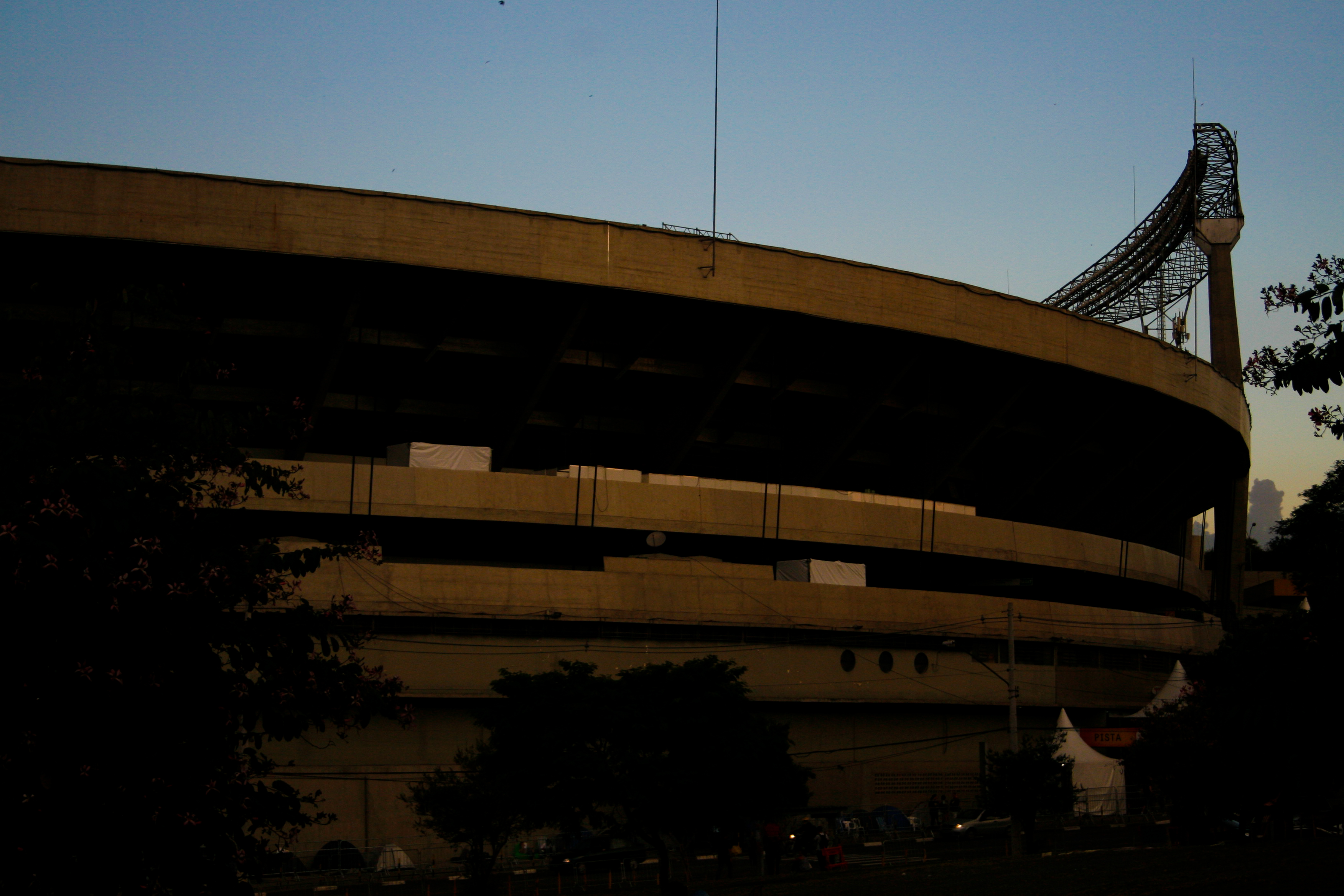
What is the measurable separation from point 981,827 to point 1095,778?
182 inches

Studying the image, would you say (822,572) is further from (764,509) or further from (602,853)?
(602,853)

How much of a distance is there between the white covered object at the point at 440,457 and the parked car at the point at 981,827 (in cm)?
1594

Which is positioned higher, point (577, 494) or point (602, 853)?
point (577, 494)

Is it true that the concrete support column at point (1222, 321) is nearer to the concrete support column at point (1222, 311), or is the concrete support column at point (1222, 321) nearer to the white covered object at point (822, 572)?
the concrete support column at point (1222, 311)

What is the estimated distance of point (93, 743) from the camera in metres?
8.84

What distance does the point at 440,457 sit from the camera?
3844 cm

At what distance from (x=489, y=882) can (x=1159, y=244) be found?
54541 millimetres

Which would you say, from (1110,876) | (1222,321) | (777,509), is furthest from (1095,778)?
(1222,321)

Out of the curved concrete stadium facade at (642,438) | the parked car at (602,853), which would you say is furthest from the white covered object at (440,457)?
the parked car at (602,853)

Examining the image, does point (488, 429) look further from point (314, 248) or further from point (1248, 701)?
point (1248, 701)

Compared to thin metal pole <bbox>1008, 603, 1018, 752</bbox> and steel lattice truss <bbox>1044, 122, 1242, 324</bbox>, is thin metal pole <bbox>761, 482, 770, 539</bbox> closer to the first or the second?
thin metal pole <bbox>1008, 603, 1018, 752</bbox>

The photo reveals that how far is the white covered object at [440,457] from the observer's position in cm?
3816

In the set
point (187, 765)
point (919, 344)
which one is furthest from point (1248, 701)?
point (919, 344)

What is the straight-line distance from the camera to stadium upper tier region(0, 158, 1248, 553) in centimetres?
3544
